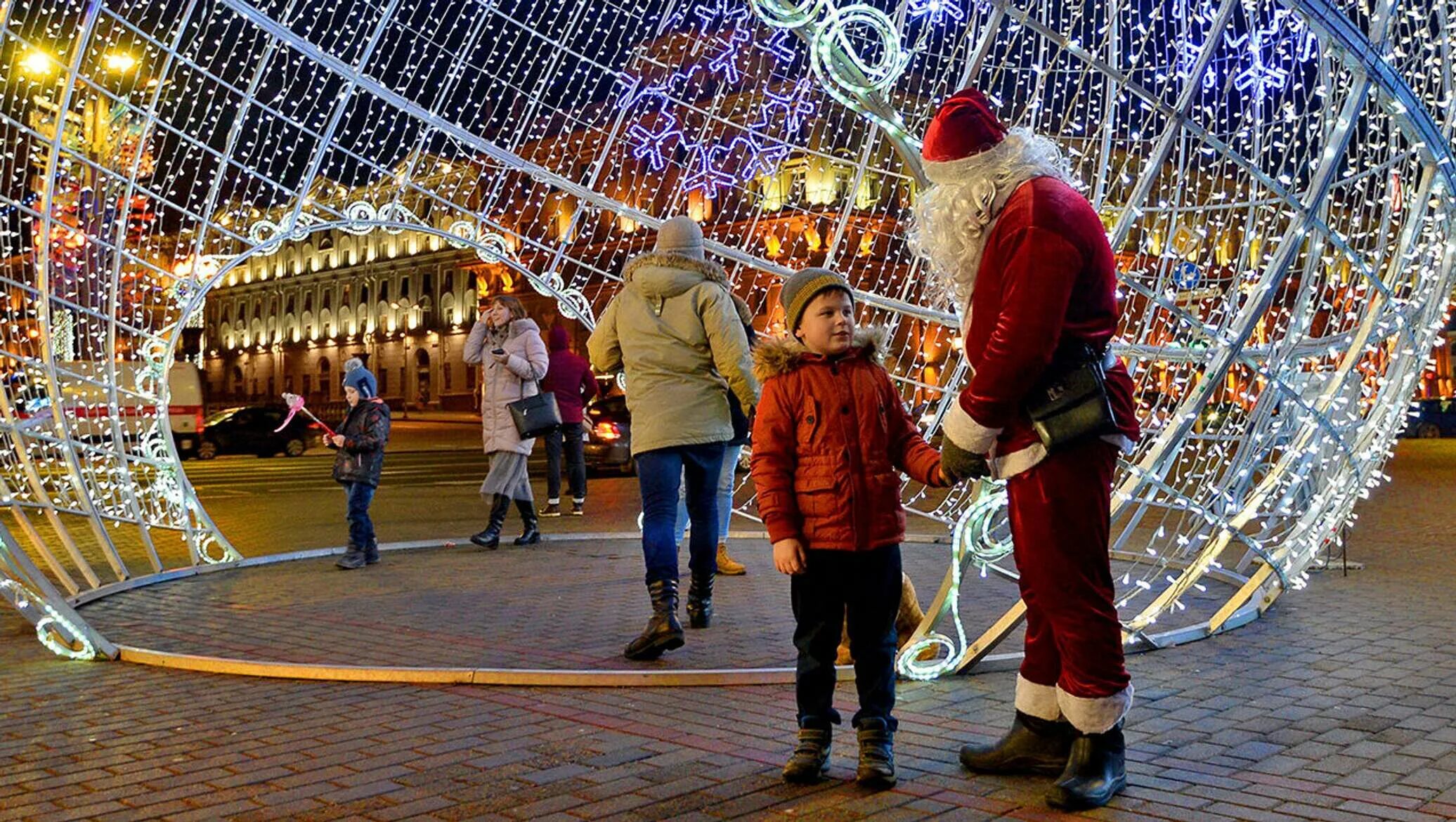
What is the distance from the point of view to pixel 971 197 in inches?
156

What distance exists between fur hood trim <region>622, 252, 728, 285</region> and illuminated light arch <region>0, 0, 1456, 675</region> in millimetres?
1015

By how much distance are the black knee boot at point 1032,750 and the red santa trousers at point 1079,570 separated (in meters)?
0.16

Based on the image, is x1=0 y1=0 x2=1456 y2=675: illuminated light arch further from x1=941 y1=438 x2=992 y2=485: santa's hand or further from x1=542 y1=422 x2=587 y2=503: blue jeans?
x1=542 y1=422 x2=587 y2=503: blue jeans

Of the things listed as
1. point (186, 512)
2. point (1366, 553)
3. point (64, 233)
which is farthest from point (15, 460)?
point (1366, 553)

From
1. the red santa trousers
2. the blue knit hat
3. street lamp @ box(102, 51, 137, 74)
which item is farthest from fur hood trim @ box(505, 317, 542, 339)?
the red santa trousers

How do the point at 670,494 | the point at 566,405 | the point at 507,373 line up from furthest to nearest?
1. the point at 566,405
2. the point at 507,373
3. the point at 670,494

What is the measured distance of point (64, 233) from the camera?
313 inches

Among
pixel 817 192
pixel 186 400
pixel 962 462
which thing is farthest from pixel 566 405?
pixel 186 400

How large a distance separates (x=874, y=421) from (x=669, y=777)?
1.12 m

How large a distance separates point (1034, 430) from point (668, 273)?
2704mm

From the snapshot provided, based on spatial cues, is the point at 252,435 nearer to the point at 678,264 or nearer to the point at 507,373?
the point at 507,373

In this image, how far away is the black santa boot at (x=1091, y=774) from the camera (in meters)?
3.71

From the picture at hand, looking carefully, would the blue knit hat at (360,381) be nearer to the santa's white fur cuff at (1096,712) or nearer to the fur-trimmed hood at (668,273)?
the fur-trimmed hood at (668,273)

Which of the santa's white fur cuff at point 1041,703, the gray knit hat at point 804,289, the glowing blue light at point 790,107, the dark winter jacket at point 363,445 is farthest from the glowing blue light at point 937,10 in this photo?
the dark winter jacket at point 363,445
